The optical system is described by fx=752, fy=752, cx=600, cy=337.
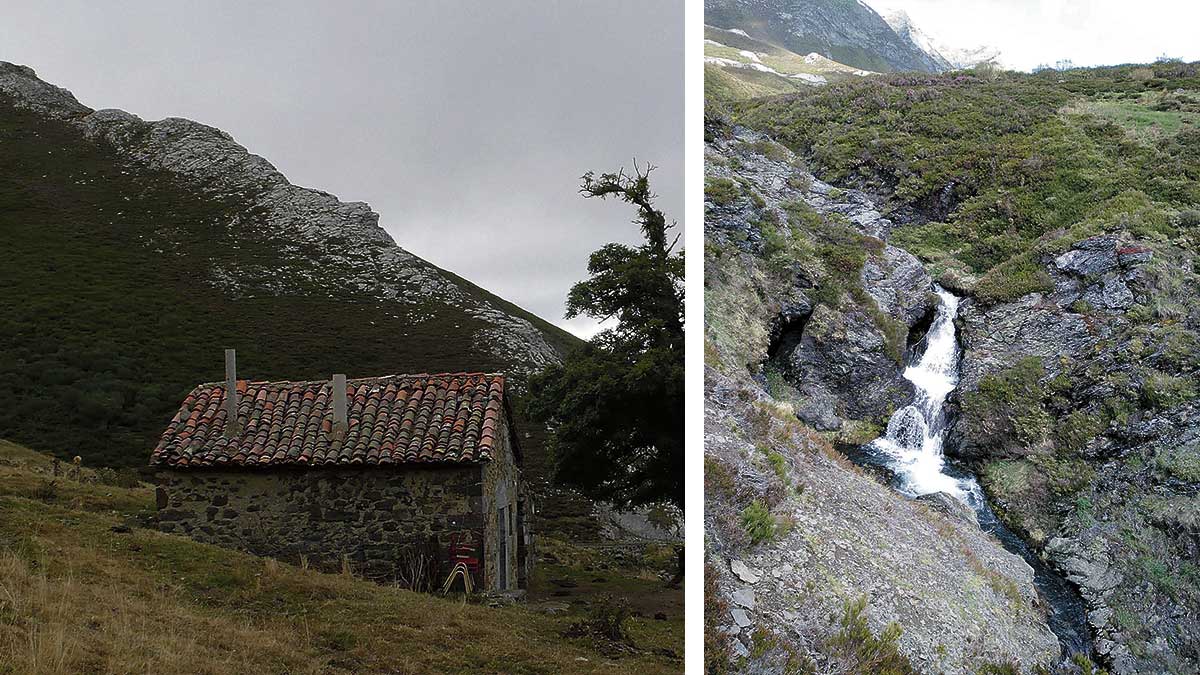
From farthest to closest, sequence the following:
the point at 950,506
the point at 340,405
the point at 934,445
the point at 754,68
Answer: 1. the point at 340,405
2. the point at 754,68
3. the point at 934,445
4. the point at 950,506

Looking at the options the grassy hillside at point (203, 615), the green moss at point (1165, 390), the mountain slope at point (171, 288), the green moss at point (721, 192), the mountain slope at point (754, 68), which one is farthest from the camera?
Result: the mountain slope at point (171, 288)

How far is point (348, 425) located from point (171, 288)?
20.3 ft

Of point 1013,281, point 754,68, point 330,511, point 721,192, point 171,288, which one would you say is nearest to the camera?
point 1013,281

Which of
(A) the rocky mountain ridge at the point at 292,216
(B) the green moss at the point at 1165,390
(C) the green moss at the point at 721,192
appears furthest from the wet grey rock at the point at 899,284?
(A) the rocky mountain ridge at the point at 292,216

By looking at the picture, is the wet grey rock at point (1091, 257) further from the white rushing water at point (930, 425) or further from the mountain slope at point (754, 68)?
the mountain slope at point (754, 68)

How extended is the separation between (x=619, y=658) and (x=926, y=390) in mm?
2457

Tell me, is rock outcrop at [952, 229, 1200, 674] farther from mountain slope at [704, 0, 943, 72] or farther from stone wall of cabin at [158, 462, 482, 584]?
stone wall of cabin at [158, 462, 482, 584]

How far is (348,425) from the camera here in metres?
5.70

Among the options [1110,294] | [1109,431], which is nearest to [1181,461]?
[1109,431]

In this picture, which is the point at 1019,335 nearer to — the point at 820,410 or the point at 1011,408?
the point at 1011,408

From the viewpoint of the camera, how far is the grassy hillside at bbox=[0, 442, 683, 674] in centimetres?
334

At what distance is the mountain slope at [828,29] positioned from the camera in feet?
14.0

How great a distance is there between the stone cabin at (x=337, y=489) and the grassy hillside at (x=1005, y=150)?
320 cm

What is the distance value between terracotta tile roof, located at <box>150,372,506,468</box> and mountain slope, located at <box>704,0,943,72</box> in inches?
130
